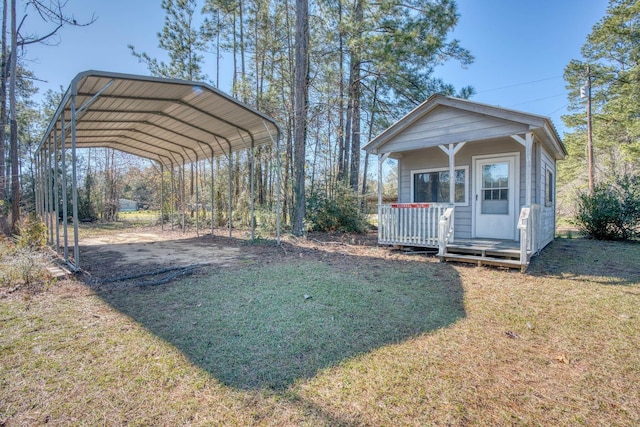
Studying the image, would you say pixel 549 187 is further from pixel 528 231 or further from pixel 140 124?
pixel 140 124

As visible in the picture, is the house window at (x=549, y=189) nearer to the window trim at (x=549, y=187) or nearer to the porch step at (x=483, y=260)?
the window trim at (x=549, y=187)

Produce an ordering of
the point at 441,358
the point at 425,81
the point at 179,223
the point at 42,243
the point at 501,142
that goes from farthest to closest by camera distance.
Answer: the point at 179,223 < the point at 425,81 < the point at 501,142 < the point at 42,243 < the point at 441,358

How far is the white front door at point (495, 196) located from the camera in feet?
21.3

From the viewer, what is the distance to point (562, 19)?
47.2 ft

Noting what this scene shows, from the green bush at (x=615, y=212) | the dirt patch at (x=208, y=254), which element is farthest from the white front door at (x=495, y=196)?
the green bush at (x=615, y=212)

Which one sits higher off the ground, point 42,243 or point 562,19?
point 562,19

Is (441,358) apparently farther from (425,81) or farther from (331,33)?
(331,33)

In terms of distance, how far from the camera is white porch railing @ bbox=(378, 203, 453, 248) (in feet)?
20.8

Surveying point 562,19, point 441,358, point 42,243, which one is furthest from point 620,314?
point 562,19

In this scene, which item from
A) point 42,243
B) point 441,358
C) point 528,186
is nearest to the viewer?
point 441,358

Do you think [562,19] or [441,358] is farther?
[562,19]

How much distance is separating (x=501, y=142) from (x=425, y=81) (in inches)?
217

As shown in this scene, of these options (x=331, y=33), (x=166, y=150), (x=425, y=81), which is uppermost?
(x=331, y=33)

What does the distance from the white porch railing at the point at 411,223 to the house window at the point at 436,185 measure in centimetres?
103
